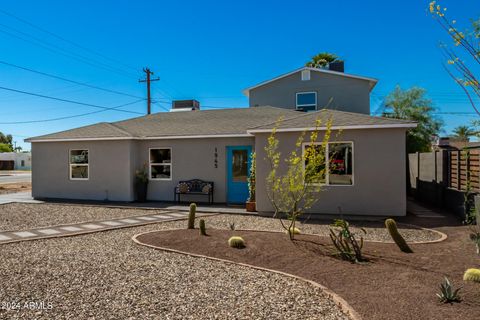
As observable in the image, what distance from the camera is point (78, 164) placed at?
606 inches

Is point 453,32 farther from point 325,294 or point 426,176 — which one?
point 426,176

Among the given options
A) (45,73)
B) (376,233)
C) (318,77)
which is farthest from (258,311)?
(45,73)

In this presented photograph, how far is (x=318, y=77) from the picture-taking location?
2098cm

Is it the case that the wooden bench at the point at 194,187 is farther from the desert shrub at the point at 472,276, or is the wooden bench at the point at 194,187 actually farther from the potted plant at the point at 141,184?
the desert shrub at the point at 472,276

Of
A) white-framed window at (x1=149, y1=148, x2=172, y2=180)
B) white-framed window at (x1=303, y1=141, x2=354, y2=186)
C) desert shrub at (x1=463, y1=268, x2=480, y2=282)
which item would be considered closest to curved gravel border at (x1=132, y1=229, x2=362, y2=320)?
desert shrub at (x1=463, y1=268, x2=480, y2=282)

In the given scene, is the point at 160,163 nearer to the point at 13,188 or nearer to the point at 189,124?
the point at 189,124

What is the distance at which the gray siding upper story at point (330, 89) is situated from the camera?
20734 millimetres

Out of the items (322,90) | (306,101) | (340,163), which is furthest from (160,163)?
(322,90)

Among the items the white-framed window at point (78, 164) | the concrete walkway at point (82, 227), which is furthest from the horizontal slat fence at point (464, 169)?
the white-framed window at point (78, 164)

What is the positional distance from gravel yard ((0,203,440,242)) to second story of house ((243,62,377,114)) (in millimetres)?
12269

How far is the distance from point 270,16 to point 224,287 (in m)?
14.1

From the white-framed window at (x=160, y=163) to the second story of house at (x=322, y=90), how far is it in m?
9.83

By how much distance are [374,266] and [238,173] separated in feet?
28.4

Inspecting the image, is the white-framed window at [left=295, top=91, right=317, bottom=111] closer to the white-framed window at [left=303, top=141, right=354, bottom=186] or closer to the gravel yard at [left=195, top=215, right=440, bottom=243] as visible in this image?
the white-framed window at [left=303, top=141, right=354, bottom=186]
